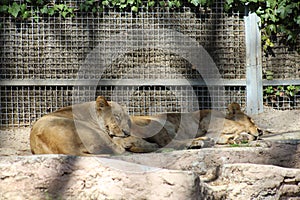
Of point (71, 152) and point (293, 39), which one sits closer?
point (71, 152)

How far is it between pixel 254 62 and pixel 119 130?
10.0ft

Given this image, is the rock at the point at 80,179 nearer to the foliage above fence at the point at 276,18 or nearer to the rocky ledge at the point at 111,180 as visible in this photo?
the rocky ledge at the point at 111,180

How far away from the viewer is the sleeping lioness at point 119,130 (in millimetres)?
5961

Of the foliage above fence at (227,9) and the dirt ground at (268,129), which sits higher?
the foliage above fence at (227,9)

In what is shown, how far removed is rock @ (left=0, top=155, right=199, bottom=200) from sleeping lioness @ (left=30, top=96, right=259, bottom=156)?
2233 mm

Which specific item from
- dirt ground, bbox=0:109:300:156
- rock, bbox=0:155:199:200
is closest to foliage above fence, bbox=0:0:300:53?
dirt ground, bbox=0:109:300:156

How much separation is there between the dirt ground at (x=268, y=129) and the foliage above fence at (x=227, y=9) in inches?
41.6

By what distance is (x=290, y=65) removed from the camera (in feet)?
29.2

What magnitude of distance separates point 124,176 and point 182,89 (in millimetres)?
5293

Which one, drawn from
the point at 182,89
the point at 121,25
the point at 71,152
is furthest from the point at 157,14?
the point at 71,152

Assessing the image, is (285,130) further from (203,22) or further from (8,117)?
(8,117)

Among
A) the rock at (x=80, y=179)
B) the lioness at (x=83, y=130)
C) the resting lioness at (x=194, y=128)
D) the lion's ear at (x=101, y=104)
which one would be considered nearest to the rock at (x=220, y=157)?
the lioness at (x=83, y=130)

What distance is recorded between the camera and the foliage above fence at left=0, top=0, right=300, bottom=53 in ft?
27.7

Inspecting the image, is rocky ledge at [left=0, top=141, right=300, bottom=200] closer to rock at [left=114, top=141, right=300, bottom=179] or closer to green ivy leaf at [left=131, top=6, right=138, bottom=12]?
rock at [left=114, top=141, right=300, bottom=179]
